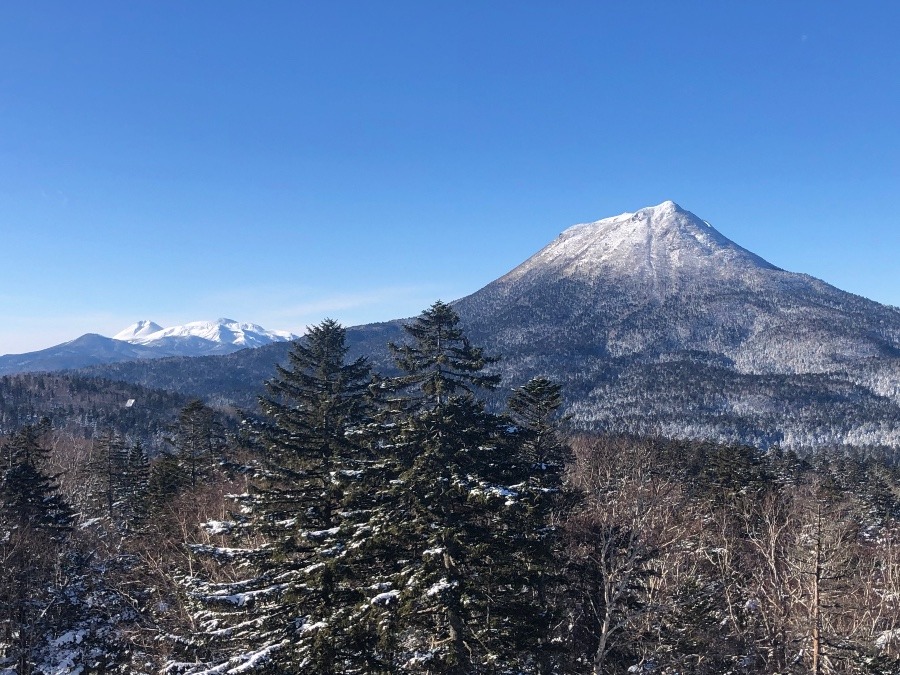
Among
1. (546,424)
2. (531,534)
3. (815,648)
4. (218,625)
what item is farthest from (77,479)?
(815,648)

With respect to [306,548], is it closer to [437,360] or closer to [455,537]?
[455,537]

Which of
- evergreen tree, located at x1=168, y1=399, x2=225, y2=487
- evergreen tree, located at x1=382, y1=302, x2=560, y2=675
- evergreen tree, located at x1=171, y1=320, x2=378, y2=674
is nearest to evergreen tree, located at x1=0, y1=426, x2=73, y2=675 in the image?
evergreen tree, located at x1=168, y1=399, x2=225, y2=487

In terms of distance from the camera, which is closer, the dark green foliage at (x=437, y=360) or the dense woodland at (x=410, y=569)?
Answer: the dense woodland at (x=410, y=569)

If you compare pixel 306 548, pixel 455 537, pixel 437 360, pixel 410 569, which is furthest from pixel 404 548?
pixel 437 360

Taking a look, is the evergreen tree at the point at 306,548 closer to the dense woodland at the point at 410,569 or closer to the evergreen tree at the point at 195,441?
the dense woodland at the point at 410,569

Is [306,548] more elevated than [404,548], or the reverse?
[404,548]

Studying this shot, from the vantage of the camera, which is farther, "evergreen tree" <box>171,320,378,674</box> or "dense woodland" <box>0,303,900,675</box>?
"evergreen tree" <box>171,320,378,674</box>

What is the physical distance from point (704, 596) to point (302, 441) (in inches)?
701

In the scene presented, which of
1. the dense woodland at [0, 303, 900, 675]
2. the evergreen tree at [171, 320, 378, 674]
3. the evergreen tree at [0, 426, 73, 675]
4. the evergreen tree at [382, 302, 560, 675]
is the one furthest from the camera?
the evergreen tree at [0, 426, 73, 675]

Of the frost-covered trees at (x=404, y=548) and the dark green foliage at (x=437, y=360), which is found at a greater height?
the dark green foliage at (x=437, y=360)

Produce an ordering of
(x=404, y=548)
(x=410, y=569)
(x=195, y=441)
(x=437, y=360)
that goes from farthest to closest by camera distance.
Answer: (x=195, y=441)
(x=437, y=360)
(x=404, y=548)
(x=410, y=569)

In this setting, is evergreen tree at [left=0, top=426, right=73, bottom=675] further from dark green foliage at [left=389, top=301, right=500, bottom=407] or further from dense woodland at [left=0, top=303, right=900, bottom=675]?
dark green foliage at [left=389, top=301, right=500, bottom=407]

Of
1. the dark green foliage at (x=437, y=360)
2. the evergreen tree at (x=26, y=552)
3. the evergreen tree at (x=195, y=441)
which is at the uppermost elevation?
the dark green foliage at (x=437, y=360)

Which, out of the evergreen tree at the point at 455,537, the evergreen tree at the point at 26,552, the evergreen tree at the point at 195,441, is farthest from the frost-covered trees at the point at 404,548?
the evergreen tree at the point at 195,441
